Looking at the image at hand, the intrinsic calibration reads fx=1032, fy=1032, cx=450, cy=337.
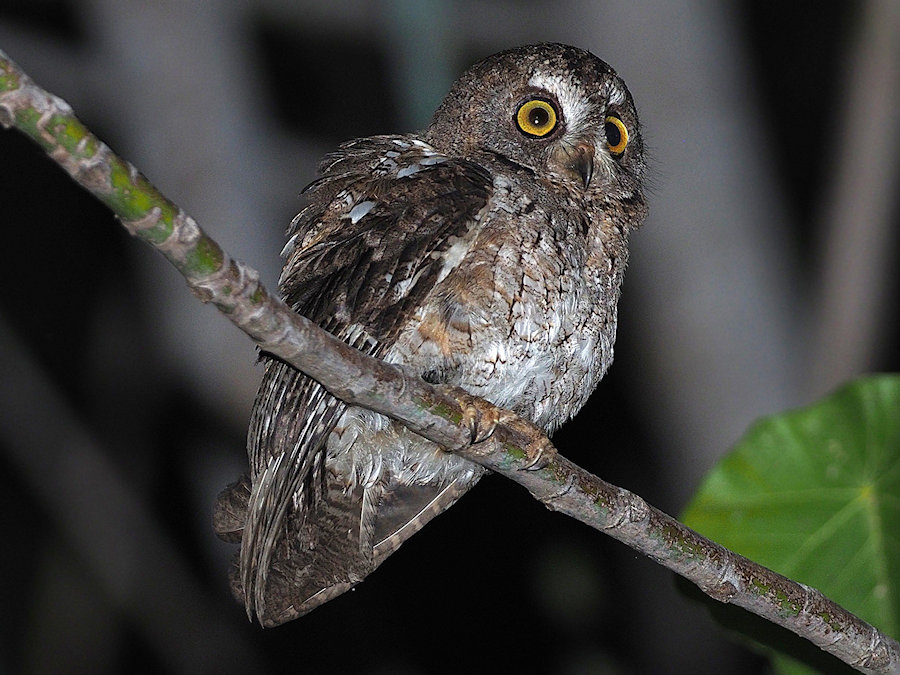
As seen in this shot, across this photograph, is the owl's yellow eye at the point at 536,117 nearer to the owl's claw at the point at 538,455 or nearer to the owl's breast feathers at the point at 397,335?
the owl's breast feathers at the point at 397,335

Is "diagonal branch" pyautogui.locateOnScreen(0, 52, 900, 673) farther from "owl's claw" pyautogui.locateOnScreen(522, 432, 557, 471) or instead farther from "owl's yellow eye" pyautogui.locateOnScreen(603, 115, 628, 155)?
"owl's yellow eye" pyautogui.locateOnScreen(603, 115, 628, 155)

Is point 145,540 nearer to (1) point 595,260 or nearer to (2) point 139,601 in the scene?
(2) point 139,601

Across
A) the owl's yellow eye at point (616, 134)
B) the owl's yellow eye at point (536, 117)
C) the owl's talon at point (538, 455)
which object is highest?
the owl's yellow eye at point (616, 134)

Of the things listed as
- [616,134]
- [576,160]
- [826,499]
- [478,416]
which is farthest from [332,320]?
[826,499]

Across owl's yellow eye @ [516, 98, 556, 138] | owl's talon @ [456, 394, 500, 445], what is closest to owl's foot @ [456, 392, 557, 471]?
owl's talon @ [456, 394, 500, 445]

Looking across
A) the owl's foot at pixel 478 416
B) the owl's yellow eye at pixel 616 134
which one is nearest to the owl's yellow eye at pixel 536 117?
the owl's yellow eye at pixel 616 134

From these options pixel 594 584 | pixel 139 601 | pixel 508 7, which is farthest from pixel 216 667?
pixel 508 7

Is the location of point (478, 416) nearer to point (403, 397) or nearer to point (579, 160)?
point (403, 397)
